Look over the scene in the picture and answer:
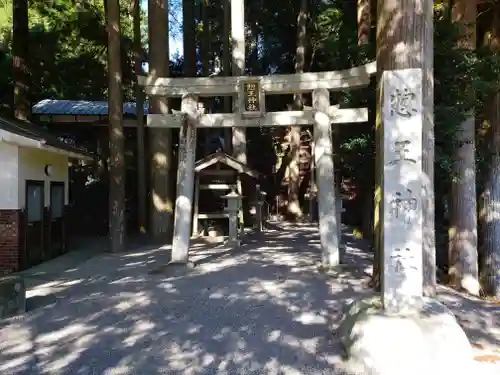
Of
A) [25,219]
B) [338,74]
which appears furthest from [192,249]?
Answer: [338,74]

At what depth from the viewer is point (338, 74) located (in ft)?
31.2

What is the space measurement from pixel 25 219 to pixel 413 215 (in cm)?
859

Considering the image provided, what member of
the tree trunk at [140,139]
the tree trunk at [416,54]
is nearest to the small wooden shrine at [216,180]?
the tree trunk at [140,139]

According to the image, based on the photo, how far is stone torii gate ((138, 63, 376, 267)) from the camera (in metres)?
9.48

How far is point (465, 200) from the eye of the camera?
1058cm

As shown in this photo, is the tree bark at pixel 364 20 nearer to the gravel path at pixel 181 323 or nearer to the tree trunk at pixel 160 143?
the tree trunk at pixel 160 143

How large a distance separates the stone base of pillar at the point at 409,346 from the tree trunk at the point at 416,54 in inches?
78.9

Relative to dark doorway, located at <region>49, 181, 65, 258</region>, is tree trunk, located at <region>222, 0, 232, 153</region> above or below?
above

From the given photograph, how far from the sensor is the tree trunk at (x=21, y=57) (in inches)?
588

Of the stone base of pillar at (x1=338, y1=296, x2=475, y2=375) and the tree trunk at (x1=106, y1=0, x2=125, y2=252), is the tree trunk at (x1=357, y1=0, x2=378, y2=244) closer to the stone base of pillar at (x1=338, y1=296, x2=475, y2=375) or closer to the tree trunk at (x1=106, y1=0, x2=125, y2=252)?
the tree trunk at (x1=106, y1=0, x2=125, y2=252)

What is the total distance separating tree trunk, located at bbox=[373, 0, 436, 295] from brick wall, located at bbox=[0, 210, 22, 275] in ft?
23.7

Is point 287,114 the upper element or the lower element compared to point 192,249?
upper

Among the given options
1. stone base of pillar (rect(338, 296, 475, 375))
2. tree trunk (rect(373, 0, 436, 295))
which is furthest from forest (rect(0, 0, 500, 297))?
stone base of pillar (rect(338, 296, 475, 375))

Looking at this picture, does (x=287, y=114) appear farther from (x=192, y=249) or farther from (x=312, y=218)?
(x=312, y=218)
